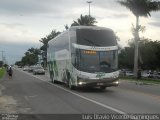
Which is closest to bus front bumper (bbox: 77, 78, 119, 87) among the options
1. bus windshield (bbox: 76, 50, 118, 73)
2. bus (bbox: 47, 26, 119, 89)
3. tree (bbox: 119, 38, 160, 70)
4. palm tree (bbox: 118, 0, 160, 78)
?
bus (bbox: 47, 26, 119, 89)

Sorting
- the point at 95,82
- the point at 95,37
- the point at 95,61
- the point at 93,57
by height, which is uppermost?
the point at 95,37

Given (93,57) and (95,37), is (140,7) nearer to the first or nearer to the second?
(95,37)

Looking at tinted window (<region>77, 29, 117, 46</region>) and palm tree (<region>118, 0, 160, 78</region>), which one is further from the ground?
palm tree (<region>118, 0, 160, 78</region>)

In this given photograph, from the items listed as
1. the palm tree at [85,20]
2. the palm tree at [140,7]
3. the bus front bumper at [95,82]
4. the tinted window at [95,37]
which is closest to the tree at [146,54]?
the palm tree at [85,20]

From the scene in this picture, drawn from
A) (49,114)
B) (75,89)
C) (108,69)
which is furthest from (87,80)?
(49,114)

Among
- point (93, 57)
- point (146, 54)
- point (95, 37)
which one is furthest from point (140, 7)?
point (146, 54)

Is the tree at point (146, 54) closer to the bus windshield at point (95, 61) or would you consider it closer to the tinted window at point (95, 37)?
the tinted window at point (95, 37)

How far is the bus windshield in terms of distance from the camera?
80.7ft

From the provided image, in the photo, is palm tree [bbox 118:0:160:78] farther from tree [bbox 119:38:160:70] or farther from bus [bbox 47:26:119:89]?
tree [bbox 119:38:160:70]

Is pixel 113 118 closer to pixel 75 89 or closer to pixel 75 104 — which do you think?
pixel 75 104

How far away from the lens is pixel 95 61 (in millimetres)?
24672

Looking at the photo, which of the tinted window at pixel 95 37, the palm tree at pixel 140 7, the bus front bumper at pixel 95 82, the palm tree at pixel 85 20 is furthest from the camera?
the palm tree at pixel 85 20

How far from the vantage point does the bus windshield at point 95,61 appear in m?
24.6

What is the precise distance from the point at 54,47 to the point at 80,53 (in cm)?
1003
